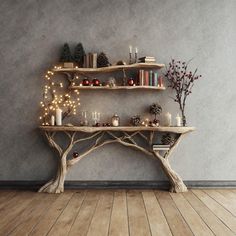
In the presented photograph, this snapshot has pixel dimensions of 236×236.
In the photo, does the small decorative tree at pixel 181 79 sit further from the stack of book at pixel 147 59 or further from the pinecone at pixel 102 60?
the pinecone at pixel 102 60

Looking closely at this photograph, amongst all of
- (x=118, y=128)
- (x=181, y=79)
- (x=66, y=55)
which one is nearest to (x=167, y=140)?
(x=118, y=128)

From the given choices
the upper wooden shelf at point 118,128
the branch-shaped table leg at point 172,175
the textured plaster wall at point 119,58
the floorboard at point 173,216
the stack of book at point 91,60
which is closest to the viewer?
the floorboard at point 173,216

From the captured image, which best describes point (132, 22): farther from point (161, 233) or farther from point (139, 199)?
point (161, 233)

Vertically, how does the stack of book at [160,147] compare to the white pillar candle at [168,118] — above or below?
A: below

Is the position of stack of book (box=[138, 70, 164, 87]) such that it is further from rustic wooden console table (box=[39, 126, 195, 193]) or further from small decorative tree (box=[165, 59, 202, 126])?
rustic wooden console table (box=[39, 126, 195, 193])

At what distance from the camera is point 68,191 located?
459 cm

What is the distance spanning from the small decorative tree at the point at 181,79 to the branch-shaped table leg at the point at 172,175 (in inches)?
20.4

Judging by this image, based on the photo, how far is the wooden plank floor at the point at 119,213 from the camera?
3.04 m

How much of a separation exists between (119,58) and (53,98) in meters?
1.06

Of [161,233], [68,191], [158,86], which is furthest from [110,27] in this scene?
[161,233]

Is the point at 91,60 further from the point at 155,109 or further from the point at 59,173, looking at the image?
the point at 59,173

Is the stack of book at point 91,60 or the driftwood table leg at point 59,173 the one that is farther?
the stack of book at point 91,60

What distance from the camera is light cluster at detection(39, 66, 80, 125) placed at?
4.79 meters

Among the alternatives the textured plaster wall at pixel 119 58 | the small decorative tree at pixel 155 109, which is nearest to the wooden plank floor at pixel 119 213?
the textured plaster wall at pixel 119 58
